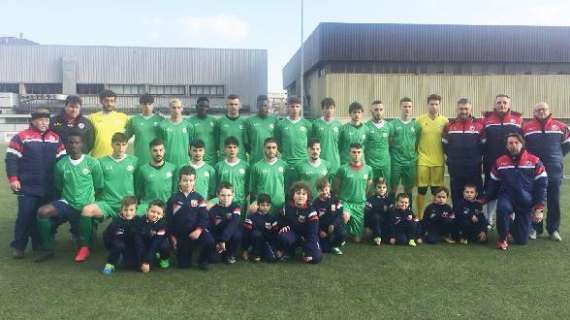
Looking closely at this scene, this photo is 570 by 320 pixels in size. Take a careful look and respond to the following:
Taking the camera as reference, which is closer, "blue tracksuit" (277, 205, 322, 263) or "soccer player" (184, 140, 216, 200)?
"blue tracksuit" (277, 205, 322, 263)

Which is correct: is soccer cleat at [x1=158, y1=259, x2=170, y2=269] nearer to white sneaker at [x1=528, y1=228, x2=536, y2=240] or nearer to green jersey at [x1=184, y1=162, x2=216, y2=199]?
green jersey at [x1=184, y1=162, x2=216, y2=199]

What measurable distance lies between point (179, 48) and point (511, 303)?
125 feet

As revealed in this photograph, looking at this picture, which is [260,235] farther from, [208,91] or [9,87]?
[9,87]

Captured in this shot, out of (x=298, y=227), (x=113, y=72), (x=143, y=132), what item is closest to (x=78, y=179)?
(x=143, y=132)

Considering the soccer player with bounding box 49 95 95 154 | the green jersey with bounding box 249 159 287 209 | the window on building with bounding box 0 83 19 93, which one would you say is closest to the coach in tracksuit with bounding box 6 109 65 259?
the soccer player with bounding box 49 95 95 154

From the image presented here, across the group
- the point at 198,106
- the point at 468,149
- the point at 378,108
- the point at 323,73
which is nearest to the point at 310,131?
the point at 378,108

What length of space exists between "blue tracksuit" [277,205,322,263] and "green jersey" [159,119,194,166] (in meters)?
1.61

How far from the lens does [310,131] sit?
6441 mm

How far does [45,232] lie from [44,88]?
125 ft

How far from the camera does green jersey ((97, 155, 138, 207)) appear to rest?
17.6 feet

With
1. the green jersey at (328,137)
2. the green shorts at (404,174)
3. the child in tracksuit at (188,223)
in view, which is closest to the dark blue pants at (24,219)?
the child in tracksuit at (188,223)

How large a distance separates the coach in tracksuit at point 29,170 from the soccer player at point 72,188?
0.13 m

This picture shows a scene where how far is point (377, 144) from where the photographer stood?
21.2 feet

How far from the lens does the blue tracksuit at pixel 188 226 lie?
190 inches
